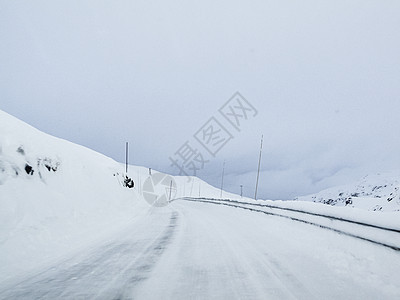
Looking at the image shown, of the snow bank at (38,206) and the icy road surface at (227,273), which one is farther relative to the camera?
the snow bank at (38,206)

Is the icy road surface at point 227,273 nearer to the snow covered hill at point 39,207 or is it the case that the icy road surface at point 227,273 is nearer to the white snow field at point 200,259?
the white snow field at point 200,259

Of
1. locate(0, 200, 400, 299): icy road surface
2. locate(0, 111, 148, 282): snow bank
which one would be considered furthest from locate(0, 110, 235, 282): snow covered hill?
locate(0, 200, 400, 299): icy road surface

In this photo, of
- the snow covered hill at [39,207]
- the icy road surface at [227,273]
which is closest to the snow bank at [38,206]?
the snow covered hill at [39,207]

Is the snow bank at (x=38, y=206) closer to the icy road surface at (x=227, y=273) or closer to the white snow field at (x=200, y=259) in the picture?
the white snow field at (x=200, y=259)

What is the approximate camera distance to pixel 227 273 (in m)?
4.31

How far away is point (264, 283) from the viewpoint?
3809 mm

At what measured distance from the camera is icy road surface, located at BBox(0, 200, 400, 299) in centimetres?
345

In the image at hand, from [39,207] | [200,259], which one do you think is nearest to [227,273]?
[200,259]

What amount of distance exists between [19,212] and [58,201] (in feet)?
9.76

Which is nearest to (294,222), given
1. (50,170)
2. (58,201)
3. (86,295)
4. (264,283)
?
(264,283)

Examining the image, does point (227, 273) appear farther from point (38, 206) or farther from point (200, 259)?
point (38, 206)

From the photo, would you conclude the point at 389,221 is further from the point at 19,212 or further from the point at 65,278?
the point at 19,212

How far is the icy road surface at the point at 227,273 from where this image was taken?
11.3 feet

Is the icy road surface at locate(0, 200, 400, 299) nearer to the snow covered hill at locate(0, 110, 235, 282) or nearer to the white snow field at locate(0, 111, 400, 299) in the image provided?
the white snow field at locate(0, 111, 400, 299)
